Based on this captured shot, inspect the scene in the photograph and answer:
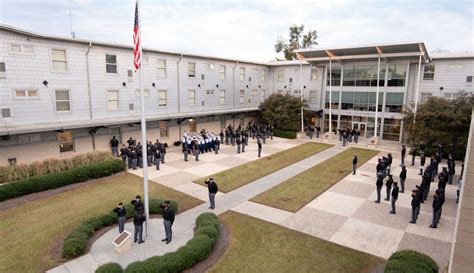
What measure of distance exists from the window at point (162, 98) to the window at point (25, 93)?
1022 centimetres

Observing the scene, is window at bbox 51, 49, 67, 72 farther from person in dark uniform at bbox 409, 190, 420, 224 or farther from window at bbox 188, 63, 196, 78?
person in dark uniform at bbox 409, 190, 420, 224

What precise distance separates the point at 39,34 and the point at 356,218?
21936 mm

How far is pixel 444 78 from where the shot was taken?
30.3 m

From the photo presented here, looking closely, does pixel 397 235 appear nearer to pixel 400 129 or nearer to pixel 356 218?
pixel 356 218

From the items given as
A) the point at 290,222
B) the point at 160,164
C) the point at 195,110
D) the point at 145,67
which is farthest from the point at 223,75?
the point at 290,222

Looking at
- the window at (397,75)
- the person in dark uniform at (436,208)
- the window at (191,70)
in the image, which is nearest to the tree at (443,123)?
the window at (397,75)

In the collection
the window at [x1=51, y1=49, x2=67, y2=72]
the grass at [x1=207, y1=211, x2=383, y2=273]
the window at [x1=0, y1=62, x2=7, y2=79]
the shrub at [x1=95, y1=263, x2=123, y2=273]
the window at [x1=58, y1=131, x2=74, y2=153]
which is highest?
the window at [x1=51, y1=49, x2=67, y2=72]

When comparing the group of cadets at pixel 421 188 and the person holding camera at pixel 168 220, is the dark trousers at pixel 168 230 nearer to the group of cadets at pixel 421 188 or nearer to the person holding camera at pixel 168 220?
the person holding camera at pixel 168 220

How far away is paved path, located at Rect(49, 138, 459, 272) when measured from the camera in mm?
10875

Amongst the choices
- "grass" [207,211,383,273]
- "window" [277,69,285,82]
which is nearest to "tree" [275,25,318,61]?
"window" [277,69,285,82]

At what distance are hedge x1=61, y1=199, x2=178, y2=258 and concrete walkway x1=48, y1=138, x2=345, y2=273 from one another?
34 centimetres

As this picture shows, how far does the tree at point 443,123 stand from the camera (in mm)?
22266

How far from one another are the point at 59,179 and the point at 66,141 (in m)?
5.52

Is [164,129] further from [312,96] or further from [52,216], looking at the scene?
[312,96]
